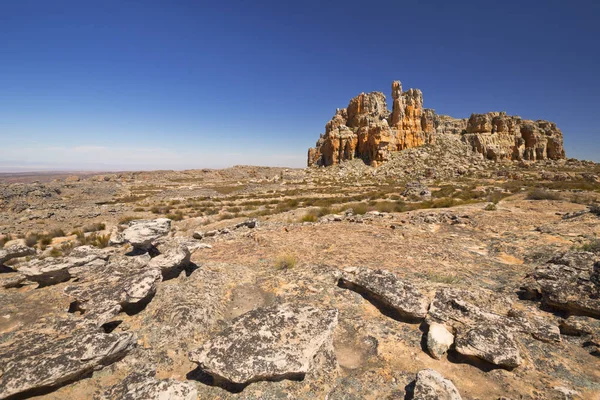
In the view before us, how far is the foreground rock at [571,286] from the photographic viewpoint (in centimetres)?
456

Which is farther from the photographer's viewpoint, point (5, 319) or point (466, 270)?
point (466, 270)

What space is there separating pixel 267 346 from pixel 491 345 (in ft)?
10.6

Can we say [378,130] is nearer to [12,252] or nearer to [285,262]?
[285,262]

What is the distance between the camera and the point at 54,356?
10.6 feet

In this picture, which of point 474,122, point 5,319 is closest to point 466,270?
point 5,319

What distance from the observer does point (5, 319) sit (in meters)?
4.63

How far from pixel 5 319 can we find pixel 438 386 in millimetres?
7342

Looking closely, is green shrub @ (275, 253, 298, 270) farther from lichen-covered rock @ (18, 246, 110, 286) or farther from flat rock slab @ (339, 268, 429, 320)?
lichen-covered rock @ (18, 246, 110, 286)

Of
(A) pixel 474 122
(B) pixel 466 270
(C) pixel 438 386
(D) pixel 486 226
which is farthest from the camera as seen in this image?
(A) pixel 474 122

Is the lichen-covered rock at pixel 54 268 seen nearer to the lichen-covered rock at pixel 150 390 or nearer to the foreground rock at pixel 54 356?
the foreground rock at pixel 54 356

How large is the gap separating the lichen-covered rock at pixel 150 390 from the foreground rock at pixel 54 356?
0.52 m

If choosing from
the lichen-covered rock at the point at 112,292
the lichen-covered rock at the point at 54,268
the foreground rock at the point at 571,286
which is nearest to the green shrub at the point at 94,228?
the lichen-covered rock at the point at 54,268

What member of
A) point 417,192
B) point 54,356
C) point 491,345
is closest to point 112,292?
point 54,356

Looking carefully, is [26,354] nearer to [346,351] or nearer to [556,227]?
[346,351]
